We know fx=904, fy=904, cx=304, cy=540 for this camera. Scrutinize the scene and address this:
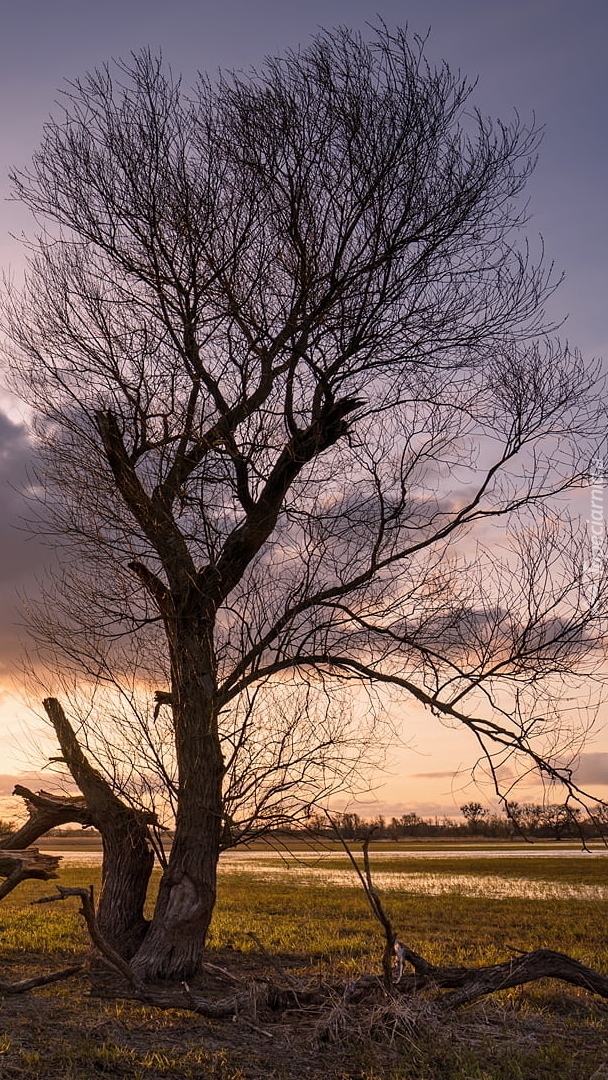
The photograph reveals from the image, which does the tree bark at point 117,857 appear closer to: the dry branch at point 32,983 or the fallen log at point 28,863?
the fallen log at point 28,863

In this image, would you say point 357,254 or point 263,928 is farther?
point 263,928

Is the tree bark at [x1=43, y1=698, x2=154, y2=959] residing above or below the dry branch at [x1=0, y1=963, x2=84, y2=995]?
above

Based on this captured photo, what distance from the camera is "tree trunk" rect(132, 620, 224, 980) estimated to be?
30.9 feet

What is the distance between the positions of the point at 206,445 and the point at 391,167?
3.69 meters

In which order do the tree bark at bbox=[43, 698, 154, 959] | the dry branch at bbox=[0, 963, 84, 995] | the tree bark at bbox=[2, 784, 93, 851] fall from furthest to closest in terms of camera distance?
the tree bark at bbox=[2, 784, 93, 851], the tree bark at bbox=[43, 698, 154, 959], the dry branch at bbox=[0, 963, 84, 995]

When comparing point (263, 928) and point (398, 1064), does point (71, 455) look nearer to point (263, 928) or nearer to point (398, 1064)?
point (398, 1064)

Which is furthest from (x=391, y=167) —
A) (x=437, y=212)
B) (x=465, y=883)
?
(x=465, y=883)

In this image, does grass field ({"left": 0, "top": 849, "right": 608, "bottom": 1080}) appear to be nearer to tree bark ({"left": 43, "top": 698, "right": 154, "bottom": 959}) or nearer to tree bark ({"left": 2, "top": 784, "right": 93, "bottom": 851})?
tree bark ({"left": 43, "top": 698, "right": 154, "bottom": 959})

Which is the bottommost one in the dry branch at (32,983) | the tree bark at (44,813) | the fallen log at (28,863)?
the dry branch at (32,983)

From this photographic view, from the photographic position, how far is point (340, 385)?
10.1 metres

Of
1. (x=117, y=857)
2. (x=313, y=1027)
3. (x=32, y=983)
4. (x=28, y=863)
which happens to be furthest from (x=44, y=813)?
(x=313, y=1027)

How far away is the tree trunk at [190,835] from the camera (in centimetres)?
941

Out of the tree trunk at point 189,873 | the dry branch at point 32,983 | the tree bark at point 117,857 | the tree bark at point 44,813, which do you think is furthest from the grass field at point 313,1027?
the tree bark at point 44,813

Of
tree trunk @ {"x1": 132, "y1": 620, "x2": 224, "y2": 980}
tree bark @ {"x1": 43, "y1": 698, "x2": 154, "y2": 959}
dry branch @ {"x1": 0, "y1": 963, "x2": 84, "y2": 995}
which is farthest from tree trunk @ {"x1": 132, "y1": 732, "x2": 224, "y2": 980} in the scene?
dry branch @ {"x1": 0, "y1": 963, "x2": 84, "y2": 995}
